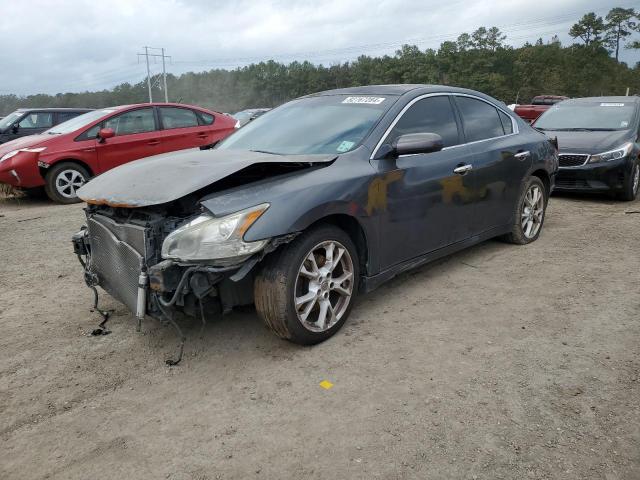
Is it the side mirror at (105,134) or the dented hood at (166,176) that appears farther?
the side mirror at (105,134)

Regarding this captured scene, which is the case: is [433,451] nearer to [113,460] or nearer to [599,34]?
[113,460]

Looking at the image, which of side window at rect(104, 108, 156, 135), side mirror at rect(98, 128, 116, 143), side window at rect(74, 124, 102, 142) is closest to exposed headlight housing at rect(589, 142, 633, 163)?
side window at rect(104, 108, 156, 135)

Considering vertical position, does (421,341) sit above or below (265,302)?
below

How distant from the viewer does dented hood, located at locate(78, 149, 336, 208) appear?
9.68 ft

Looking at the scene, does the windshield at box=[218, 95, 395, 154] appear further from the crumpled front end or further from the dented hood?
the crumpled front end

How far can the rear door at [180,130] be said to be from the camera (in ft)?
30.0

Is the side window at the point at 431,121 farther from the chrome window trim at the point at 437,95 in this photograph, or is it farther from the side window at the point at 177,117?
the side window at the point at 177,117

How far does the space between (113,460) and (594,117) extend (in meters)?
9.03

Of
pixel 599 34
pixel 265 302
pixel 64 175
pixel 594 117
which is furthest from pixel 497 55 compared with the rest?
pixel 265 302

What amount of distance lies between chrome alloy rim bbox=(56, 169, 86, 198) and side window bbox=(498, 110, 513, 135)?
6.54 metres

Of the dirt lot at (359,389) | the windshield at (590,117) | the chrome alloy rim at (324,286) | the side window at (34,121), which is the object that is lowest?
the dirt lot at (359,389)

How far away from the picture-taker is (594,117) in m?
8.75

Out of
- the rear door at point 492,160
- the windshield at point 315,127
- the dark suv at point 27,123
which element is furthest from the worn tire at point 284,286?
the dark suv at point 27,123

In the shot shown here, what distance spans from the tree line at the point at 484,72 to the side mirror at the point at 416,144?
44.3m
